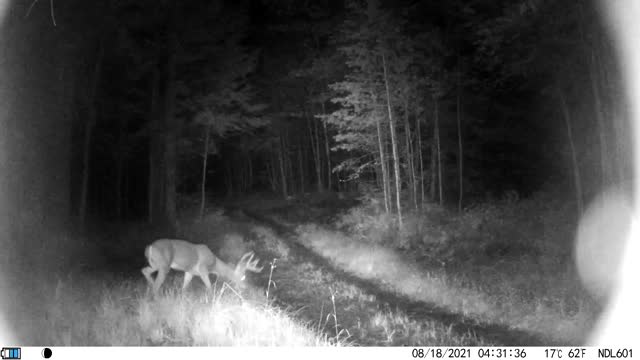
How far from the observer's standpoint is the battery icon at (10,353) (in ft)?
15.3

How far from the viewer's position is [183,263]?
27.8 ft

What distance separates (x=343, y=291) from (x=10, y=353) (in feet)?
19.8

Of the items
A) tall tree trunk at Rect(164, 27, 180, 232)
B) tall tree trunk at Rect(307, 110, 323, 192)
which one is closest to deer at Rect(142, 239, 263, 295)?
tall tree trunk at Rect(164, 27, 180, 232)

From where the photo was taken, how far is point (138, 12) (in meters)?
13.7

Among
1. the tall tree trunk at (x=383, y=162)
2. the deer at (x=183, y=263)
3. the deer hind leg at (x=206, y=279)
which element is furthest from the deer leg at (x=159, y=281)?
the tall tree trunk at (x=383, y=162)

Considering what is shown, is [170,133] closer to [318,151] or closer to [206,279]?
[206,279]

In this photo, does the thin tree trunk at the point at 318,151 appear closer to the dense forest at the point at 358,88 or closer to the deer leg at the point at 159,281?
the dense forest at the point at 358,88

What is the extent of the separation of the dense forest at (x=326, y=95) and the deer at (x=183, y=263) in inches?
70.0

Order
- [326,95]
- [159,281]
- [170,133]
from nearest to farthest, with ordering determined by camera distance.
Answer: [159,281], [170,133], [326,95]

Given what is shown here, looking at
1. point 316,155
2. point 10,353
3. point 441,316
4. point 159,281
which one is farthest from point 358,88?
point 316,155

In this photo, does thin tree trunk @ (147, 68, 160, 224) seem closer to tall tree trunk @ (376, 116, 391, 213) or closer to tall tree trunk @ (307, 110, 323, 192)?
tall tree trunk @ (376, 116, 391, 213)

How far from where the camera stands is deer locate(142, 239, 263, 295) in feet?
26.6

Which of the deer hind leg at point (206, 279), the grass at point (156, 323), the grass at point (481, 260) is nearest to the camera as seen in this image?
the grass at point (156, 323)

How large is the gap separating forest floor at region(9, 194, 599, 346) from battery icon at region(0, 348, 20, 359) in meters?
0.21
